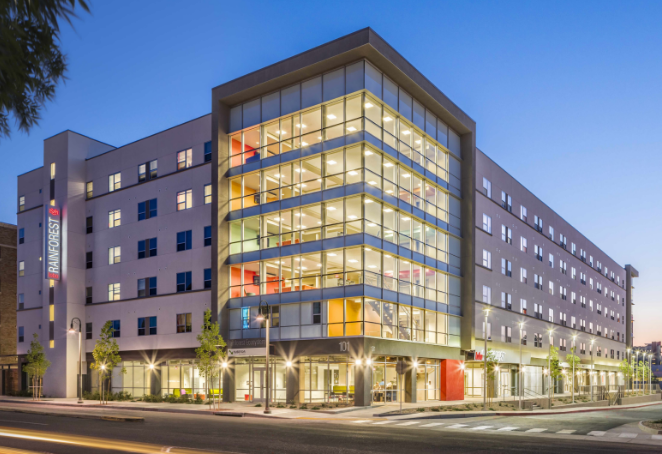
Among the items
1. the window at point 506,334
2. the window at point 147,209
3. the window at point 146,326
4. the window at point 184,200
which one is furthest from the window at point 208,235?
the window at point 506,334

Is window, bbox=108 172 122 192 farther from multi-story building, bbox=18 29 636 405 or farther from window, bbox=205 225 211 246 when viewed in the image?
window, bbox=205 225 211 246

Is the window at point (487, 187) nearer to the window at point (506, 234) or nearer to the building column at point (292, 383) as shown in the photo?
the window at point (506, 234)

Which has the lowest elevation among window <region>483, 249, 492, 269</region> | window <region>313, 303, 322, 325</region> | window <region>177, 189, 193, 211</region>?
→ window <region>313, 303, 322, 325</region>

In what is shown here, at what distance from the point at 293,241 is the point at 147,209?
1628 centimetres

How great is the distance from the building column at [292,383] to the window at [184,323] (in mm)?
10415

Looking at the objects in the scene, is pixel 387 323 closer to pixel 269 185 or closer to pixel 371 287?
pixel 371 287

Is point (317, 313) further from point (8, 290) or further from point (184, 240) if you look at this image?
point (8, 290)

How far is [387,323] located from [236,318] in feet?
39.5

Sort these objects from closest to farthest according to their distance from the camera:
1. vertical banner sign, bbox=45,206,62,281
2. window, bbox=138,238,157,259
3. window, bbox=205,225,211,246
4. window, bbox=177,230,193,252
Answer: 1. window, bbox=205,225,211,246
2. window, bbox=177,230,193,252
3. window, bbox=138,238,157,259
4. vertical banner sign, bbox=45,206,62,281

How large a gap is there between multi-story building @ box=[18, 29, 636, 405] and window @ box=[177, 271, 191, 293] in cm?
21

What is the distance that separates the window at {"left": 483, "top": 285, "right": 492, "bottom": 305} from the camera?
186 feet

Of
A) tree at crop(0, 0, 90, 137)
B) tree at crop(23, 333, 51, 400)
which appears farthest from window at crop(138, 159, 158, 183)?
tree at crop(0, 0, 90, 137)

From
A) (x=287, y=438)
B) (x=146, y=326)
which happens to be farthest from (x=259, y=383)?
(x=287, y=438)

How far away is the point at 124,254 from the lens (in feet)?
177
